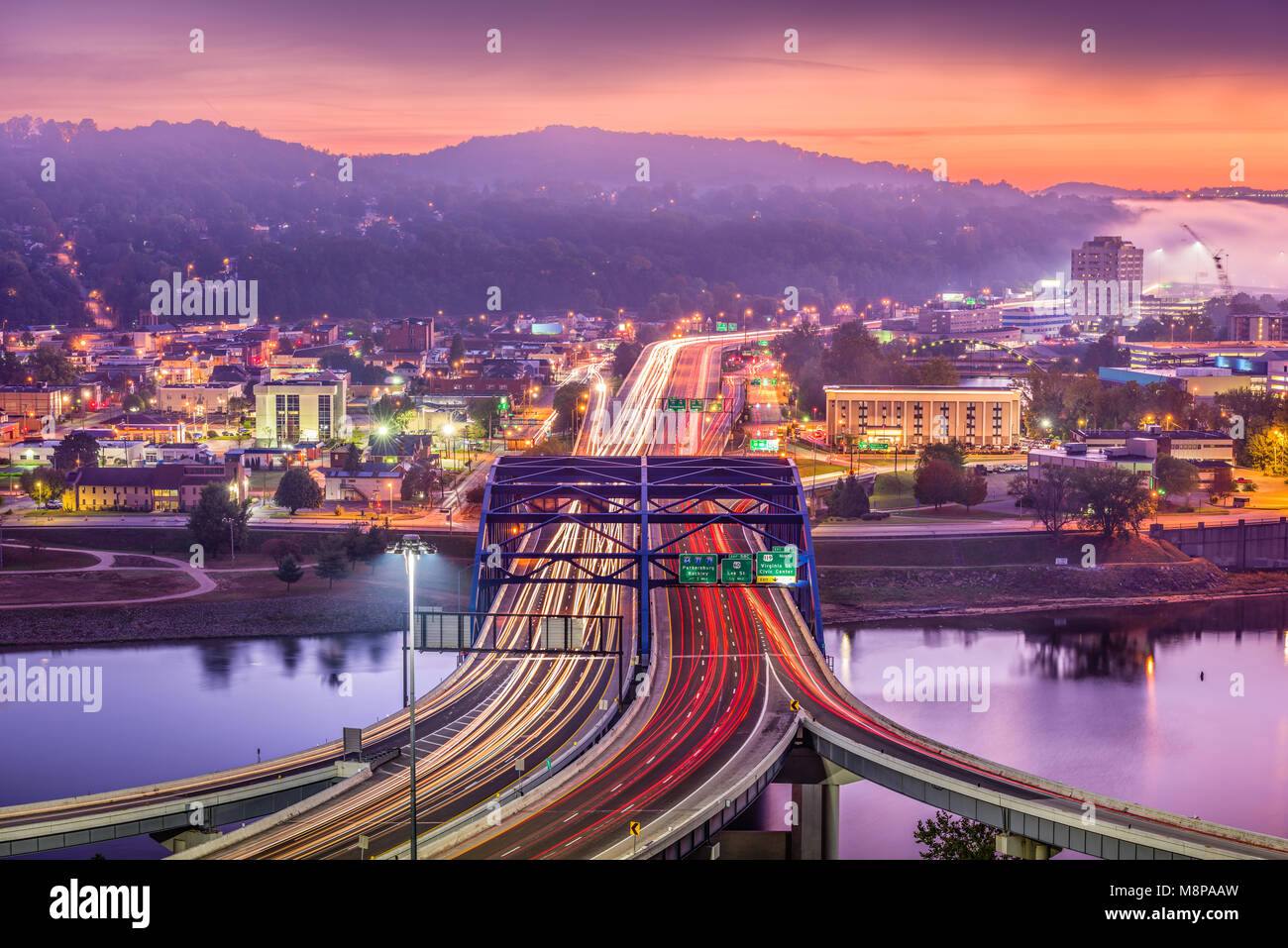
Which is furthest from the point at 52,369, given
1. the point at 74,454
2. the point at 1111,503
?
the point at 1111,503

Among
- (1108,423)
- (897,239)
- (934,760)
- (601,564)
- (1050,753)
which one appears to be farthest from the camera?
(897,239)

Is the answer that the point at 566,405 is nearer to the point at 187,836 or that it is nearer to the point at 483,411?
the point at 483,411

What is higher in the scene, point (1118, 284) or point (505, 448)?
point (1118, 284)

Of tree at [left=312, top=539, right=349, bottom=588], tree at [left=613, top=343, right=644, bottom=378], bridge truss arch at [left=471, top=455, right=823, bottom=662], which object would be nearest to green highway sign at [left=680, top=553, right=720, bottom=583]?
bridge truss arch at [left=471, top=455, right=823, bottom=662]

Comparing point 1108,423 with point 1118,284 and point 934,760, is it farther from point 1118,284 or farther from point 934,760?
point 1118,284

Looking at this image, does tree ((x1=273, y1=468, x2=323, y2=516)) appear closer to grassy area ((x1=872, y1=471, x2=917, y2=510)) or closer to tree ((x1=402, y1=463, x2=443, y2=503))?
tree ((x1=402, y1=463, x2=443, y2=503))

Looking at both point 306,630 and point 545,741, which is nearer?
point 545,741

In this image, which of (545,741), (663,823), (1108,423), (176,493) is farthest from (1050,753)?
(1108,423)

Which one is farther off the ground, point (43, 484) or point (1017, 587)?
point (43, 484)
